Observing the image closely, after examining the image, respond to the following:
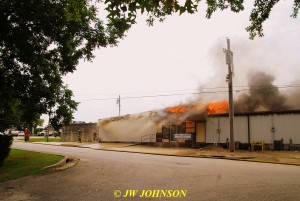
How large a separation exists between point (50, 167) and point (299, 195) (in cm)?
A: 1005

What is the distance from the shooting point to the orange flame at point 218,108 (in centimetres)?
3177

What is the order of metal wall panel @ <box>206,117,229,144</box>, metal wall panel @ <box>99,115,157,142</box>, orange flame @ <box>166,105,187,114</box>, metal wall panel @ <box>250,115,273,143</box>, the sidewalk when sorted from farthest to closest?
metal wall panel @ <box>99,115,157,142</box> → orange flame @ <box>166,105,187,114</box> → metal wall panel @ <box>206,117,229,144</box> → metal wall panel @ <box>250,115,273,143</box> → the sidewalk

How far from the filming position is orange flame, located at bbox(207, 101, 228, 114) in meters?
31.8

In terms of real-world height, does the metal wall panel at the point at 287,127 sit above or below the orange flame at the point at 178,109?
below

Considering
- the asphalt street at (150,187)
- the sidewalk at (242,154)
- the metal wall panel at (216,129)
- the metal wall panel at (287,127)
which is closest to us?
the asphalt street at (150,187)

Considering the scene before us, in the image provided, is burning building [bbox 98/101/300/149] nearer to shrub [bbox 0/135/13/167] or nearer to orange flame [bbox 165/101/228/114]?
orange flame [bbox 165/101/228/114]

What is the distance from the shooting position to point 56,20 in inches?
453

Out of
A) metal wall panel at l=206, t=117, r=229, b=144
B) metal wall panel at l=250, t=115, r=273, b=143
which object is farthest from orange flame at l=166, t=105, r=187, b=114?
metal wall panel at l=250, t=115, r=273, b=143

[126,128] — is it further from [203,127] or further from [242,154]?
[242,154]

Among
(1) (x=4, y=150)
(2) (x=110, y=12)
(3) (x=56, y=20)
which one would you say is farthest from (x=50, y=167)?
(2) (x=110, y=12)

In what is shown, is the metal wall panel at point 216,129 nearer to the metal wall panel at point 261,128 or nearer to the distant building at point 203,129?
the distant building at point 203,129

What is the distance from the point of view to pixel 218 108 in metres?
32.2

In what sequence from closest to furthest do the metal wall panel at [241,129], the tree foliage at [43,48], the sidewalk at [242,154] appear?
the tree foliage at [43,48]
the sidewalk at [242,154]
the metal wall panel at [241,129]

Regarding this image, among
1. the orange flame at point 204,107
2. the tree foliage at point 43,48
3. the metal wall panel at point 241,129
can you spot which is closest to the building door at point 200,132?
the orange flame at point 204,107
